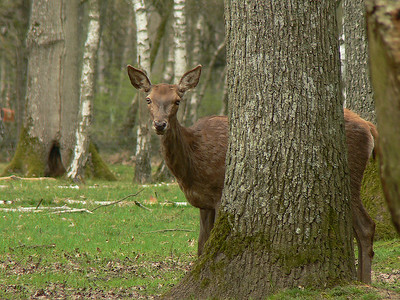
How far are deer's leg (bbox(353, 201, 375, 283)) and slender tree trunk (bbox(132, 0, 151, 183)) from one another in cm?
993

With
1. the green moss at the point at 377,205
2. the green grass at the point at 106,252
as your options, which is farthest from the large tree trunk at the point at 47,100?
the green moss at the point at 377,205

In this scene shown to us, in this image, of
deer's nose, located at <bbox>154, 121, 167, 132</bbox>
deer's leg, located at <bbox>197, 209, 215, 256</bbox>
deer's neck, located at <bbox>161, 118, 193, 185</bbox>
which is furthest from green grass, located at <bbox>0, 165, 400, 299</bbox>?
deer's nose, located at <bbox>154, 121, 167, 132</bbox>

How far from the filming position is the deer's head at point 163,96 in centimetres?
745

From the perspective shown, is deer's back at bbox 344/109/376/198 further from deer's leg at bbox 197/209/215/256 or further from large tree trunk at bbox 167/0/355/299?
deer's leg at bbox 197/209/215/256

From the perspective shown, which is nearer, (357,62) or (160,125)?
(160,125)

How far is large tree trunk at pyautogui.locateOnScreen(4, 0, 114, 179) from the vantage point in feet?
55.8

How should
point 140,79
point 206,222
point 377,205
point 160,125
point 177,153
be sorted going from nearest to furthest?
point 160,125, point 177,153, point 206,222, point 140,79, point 377,205

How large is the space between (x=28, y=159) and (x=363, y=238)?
38.7 feet

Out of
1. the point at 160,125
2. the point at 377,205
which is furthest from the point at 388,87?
the point at 377,205

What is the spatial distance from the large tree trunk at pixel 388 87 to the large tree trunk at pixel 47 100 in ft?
48.3

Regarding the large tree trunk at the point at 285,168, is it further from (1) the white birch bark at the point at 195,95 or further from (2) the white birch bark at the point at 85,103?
(1) the white birch bark at the point at 195,95

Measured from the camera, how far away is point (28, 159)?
55.2ft

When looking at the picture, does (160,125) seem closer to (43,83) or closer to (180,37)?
(180,37)

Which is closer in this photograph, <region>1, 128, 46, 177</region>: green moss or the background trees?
<region>1, 128, 46, 177</region>: green moss
